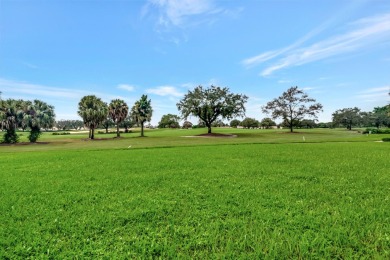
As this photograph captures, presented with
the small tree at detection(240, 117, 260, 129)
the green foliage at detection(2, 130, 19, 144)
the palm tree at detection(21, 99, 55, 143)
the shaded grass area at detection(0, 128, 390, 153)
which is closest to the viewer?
the shaded grass area at detection(0, 128, 390, 153)

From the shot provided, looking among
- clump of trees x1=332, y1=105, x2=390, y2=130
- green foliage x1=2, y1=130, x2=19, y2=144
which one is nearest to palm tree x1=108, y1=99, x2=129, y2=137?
green foliage x1=2, y1=130, x2=19, y2=144

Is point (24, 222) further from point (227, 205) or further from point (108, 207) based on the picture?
point (227, 205)

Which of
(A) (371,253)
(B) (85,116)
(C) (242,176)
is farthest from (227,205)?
(B) (85,116)

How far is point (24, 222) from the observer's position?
5.77 meters

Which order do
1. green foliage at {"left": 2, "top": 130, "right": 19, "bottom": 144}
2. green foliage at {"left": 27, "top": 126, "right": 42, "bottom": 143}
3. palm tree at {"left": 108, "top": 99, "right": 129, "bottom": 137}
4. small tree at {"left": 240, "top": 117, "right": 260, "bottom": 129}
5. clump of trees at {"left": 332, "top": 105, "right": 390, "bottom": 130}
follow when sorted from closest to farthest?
green foliage at {"left": 2, "top": 130, "right": 19, "bottom": 144} → green foliage at {"left": 27, "top": 126, "right": 42, "bottom": 143} → palm tree at {"left": 108, "top": 99, "right": 129, "bottom": 137} → clump of trees at {"left": 332, "top": 105, "right": 390, "bottom": 130} → small tree at {"left": 240, "top": 117, "right": 260, "bottom": 129}

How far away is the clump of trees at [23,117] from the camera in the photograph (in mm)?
50781

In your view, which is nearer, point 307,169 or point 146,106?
point 307,169

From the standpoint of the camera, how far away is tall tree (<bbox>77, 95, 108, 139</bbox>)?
2468 inches

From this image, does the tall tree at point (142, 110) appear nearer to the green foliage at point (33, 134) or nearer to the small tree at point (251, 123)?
the green foliage at point (33, 134)

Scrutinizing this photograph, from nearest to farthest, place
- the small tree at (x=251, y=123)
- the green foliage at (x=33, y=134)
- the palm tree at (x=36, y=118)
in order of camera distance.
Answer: the palm tree at (x=36, y=118) → the green foliage at (x=33, y=134) → the small tree at (x=251, y=123)

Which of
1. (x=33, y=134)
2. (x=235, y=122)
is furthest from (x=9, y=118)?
(x=235, y=122)

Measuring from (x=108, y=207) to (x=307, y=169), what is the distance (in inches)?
410

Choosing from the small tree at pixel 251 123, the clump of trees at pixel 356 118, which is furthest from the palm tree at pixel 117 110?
the clump of trees at pixel 356 118

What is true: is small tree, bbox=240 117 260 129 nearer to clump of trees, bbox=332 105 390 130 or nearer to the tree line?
clump of trees, bbox=332 105 390 130
